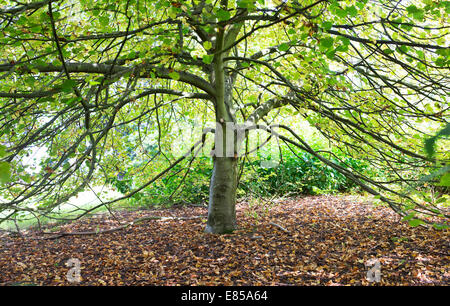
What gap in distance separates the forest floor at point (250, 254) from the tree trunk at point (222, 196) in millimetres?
155

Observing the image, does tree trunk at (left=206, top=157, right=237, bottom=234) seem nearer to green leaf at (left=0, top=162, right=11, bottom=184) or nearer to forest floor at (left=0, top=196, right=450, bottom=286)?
forest floor at (left=0, top=196, right=450, bottom=286)

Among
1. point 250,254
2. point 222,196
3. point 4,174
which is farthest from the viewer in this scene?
point 222,196

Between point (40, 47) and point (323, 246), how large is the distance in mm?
3984

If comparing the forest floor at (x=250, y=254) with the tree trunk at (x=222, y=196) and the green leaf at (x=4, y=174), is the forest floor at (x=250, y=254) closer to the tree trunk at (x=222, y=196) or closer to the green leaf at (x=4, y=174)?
the tree trunk at (x=222, y=196)

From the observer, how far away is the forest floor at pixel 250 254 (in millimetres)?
3236

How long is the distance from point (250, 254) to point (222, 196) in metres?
0.89

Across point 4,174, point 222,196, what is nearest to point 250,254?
point 222,196

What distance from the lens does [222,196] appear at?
14.4 feet

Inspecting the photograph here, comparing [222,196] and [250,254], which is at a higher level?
[222,196]

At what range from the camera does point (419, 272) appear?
3.12 meters

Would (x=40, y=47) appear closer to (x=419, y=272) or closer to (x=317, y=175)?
(x=419, y=272)

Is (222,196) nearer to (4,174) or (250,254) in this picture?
(250,254)

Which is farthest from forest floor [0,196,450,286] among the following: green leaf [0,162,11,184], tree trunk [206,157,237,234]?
green leaf [0,162,11,184]
